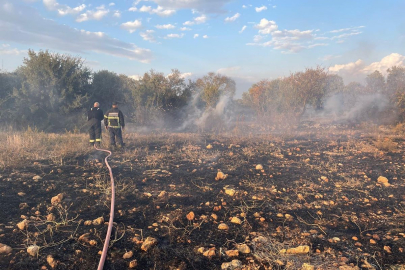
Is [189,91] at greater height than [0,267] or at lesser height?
greater

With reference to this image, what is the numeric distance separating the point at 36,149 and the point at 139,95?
7257 mm

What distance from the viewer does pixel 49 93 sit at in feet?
36.8

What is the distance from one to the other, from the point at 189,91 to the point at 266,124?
17.8ft

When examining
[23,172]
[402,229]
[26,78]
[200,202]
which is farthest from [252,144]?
[26,78]

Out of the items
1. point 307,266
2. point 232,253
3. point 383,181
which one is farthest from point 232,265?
point 383,181

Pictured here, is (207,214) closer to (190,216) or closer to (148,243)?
(190,216)

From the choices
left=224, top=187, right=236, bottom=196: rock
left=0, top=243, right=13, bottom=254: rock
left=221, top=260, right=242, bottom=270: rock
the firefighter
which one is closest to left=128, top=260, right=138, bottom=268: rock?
left=221, top=260, right=242, bottom=270: rock

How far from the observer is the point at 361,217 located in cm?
366

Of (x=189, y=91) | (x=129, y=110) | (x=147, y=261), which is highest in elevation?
(x=189, y=91)

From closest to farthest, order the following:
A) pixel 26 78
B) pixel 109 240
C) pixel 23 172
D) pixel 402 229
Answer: pixel 109 240, pixel 402 229, pixel 23 172, pixel 26 78

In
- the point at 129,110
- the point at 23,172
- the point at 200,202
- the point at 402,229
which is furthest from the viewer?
the point at 129,110

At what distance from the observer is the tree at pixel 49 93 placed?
36.0 feet

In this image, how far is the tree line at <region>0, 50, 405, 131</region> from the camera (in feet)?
36.2

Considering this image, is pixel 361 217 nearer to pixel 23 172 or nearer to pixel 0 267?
pixel 0 267
